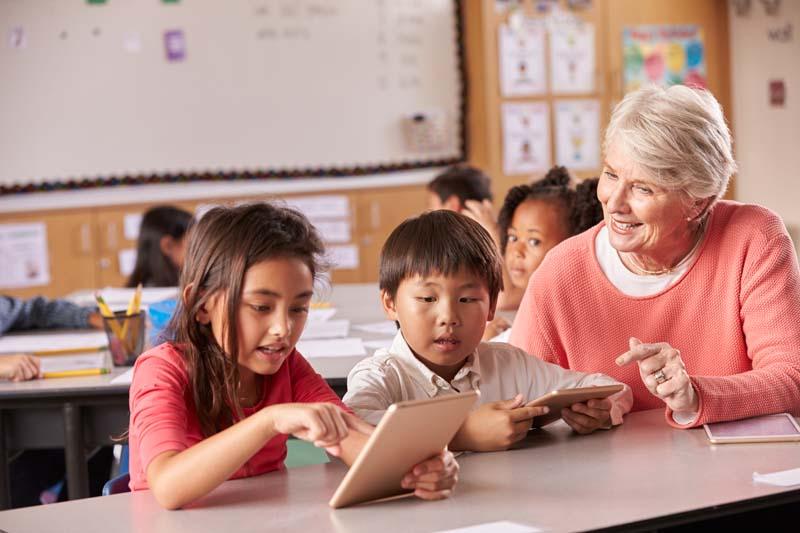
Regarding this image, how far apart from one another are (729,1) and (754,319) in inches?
182

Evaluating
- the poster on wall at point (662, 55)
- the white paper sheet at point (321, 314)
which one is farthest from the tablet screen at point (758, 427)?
the poster on wall at point (662, 55)

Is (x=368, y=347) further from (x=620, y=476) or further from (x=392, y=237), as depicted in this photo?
(x=620, y=476)

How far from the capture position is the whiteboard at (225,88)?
533 centimetres

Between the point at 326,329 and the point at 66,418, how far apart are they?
912 millimetres

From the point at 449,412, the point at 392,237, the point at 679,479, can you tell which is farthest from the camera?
the point at 392,237

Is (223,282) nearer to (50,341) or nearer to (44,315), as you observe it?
(50,341)

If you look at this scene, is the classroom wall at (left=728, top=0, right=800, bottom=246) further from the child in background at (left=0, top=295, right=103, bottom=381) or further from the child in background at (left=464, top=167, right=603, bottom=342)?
the child in background at (left=0, top=295, right=103, bottom=381)

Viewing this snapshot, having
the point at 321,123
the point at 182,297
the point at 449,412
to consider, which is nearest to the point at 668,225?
the point at 449,412

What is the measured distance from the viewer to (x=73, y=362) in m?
2.80

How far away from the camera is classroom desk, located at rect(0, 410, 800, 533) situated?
137 cm

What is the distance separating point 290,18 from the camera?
18.3ft

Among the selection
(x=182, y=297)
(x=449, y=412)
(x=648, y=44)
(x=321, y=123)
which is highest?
(x=648, y=44)

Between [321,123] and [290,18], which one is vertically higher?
[290,18]

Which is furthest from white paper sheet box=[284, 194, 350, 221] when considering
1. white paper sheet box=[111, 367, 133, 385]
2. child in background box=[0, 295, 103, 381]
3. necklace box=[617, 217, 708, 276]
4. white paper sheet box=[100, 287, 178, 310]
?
necklace box=[617, 217, 708, 276]
